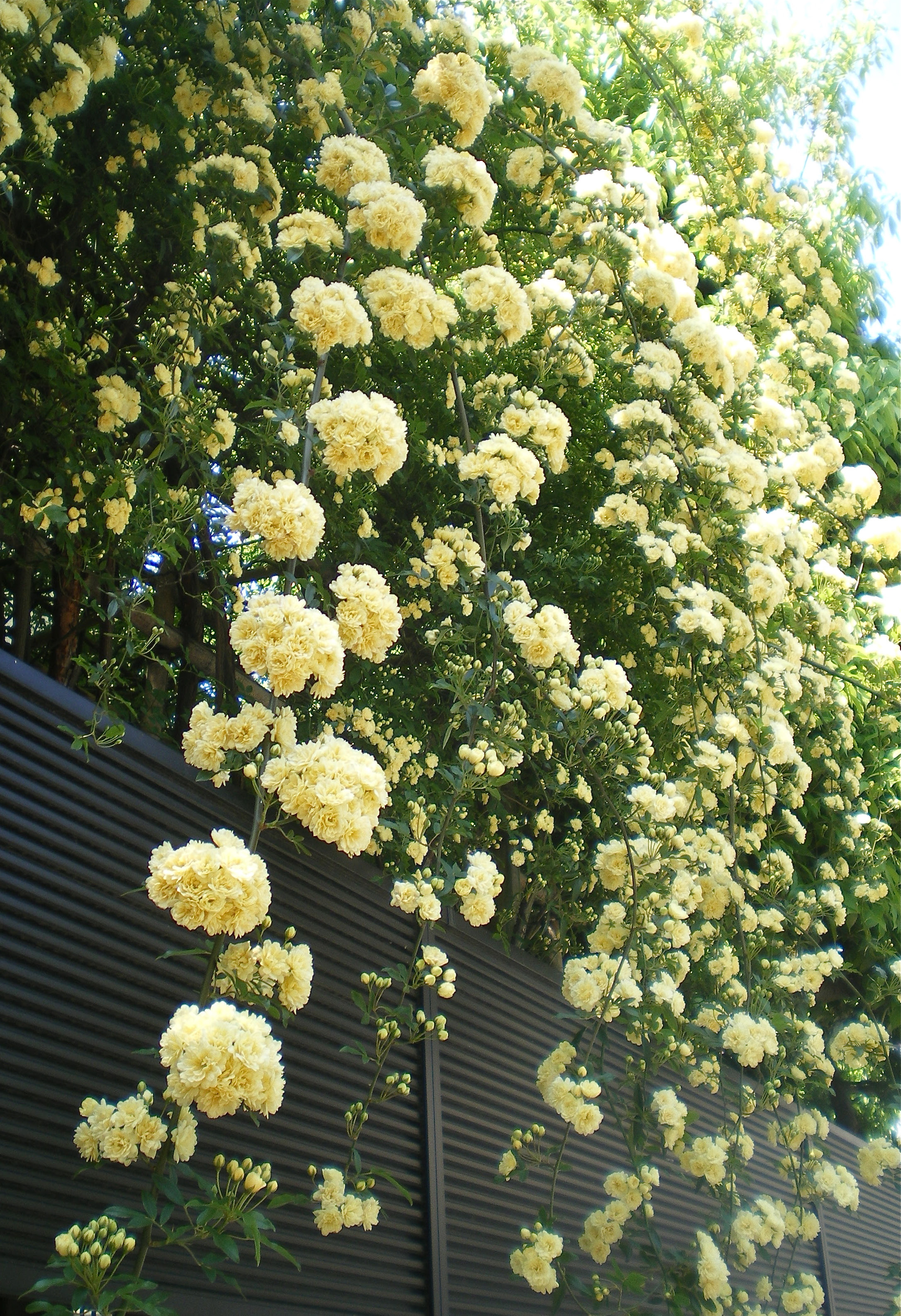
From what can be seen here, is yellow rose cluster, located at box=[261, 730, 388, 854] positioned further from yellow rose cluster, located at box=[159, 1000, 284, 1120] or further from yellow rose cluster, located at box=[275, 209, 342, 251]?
yellow rose cluster, located at box=[275, 209, 342, 251]

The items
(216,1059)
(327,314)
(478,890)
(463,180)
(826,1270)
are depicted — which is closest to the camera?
(216,1059)

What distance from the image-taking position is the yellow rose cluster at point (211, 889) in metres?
1.05

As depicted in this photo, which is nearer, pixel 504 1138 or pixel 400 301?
pixel 400 301

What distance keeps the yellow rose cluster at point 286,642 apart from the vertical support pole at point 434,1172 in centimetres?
122

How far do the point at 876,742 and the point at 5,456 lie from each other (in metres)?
2.98

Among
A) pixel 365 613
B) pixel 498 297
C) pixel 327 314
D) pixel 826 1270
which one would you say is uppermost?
pixel 498 297

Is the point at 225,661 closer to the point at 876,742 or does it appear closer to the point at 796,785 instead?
the point at 796,785

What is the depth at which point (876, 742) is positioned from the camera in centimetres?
365

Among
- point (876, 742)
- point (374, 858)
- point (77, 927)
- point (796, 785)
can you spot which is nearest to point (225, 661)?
point (374, 858)

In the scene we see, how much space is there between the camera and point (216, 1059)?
0.97 metres

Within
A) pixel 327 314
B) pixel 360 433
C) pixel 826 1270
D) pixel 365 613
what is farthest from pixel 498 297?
pixel 826 1270

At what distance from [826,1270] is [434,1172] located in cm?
263

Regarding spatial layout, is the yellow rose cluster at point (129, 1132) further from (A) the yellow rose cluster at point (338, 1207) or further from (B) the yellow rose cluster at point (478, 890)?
(B) the yellow rose cluster at point (478, 890)

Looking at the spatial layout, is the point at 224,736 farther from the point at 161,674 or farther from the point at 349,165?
the point at 161,674
